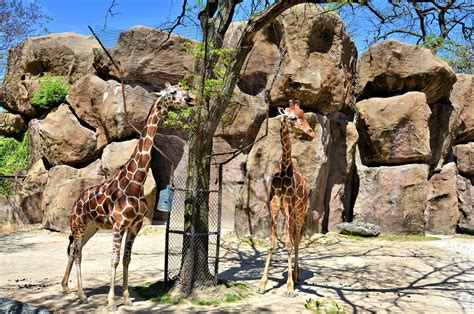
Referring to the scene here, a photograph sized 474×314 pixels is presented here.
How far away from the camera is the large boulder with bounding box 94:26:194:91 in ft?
42.7

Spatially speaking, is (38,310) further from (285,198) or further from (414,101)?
(414,101)

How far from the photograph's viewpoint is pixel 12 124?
642 inches

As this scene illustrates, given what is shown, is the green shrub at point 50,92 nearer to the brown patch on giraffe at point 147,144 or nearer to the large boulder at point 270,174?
the large boulder at point 270,174

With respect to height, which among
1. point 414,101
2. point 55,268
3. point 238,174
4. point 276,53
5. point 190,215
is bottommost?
point 55,268

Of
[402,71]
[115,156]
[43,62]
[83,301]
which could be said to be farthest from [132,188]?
[43,62]

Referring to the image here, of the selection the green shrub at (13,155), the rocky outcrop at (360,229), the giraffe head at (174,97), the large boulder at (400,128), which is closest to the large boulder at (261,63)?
the large boulder at (400,128)

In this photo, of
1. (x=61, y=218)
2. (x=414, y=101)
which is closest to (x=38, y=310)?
(x=61, y=218)

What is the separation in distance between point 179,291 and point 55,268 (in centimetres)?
324

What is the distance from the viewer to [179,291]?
624 cm

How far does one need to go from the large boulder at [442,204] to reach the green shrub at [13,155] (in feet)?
42.4

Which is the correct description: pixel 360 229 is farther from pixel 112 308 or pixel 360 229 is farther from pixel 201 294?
pixel 112 308

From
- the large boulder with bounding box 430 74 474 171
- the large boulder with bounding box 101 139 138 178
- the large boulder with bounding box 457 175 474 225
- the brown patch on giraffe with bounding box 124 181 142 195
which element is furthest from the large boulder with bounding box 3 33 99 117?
the large boulder with bounding box 457 175 474 225

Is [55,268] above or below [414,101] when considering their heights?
below

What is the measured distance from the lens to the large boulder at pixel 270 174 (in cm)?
1077
